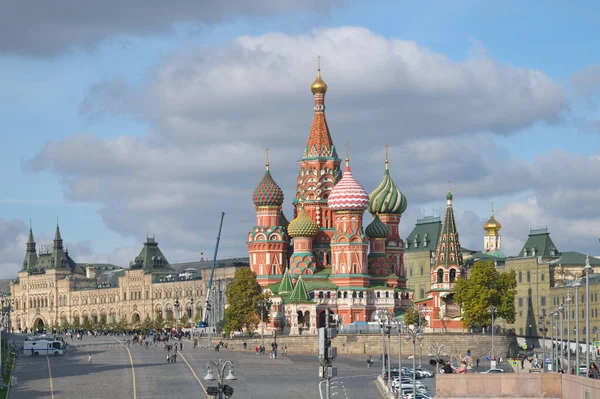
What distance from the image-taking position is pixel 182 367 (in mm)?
107625

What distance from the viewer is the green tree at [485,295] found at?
14225 cm

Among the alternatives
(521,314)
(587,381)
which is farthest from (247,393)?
(521,314)

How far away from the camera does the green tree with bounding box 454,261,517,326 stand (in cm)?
14225

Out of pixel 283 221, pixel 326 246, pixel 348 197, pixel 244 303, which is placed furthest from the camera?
pixel 283 221

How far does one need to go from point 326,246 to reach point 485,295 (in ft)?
83.0

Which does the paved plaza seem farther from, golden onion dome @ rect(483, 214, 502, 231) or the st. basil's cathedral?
golden onion dome @ rect(483, 214, 502, 231)

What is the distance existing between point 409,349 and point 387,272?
2286cm

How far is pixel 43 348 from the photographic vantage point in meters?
132

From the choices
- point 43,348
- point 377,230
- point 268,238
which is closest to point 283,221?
point 268,238

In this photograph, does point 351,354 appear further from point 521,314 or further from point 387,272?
point 521,314

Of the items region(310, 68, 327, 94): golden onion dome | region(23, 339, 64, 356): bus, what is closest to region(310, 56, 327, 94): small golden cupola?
region(310, 68, 327, 94): golden onion dome

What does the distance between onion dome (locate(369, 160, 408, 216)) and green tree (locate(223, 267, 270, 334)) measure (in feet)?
81.9

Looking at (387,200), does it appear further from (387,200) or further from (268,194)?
(268,194)

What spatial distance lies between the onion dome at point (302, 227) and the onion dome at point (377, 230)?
20.9ft
